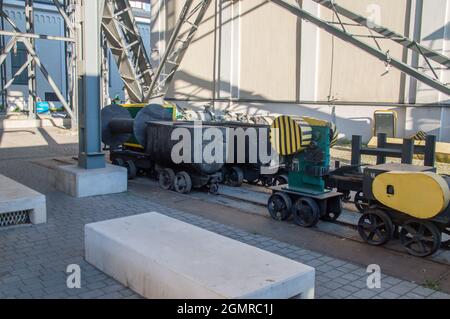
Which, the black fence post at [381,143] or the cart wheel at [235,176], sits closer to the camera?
the black fence post at [381,143]

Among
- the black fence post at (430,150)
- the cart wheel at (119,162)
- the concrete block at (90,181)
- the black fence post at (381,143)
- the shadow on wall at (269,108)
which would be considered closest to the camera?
the black fence post at (430,150)

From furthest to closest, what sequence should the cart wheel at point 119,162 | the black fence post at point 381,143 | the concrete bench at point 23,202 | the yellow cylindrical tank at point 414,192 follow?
the cart wheel at point 119,162, the black fence post at point 381,143, the concrete bench at point 23,202, the yellow cylindrical tank at point 414,192

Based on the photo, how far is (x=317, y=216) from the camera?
6.89m

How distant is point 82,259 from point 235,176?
5.18 m

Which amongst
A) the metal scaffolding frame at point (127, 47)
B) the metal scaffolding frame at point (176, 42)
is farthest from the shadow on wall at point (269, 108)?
the metal scaffolding frame at point (127, 47)

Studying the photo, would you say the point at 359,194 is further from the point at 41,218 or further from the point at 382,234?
the point at 41,218

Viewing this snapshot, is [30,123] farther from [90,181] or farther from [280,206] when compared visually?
[280,206]

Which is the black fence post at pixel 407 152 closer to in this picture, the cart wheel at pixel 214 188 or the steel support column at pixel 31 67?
the cart wheel at pixel 214 188

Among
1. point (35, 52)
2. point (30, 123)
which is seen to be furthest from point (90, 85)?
point (30, 123)

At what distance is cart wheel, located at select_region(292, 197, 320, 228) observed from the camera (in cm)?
690

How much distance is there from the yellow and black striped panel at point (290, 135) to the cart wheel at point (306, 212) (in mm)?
797

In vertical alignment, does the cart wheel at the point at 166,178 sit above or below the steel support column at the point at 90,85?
below

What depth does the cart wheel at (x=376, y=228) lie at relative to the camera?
19.4 ft
